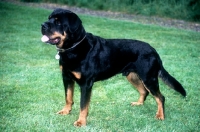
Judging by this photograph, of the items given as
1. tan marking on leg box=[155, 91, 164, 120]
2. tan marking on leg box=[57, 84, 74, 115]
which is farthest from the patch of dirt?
tan marking on leg box=[57, 84, 74, 115]

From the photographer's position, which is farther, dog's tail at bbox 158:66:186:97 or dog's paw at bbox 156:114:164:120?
dog's tail at bbox 158:66:186:97

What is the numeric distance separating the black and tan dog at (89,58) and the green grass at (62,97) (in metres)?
0.32

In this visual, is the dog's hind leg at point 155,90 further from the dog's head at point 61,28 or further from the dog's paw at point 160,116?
the dog's head at point 61,28

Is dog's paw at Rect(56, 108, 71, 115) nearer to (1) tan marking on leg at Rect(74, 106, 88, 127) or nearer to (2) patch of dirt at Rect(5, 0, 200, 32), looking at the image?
(1) tan marking on leg at Rect(74, 106, 88, 127)

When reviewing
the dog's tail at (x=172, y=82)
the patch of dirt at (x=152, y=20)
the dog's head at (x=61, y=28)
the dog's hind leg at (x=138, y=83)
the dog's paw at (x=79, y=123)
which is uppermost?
the dog's head at (x=61, y=28)

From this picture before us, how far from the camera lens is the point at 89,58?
4.56 meters

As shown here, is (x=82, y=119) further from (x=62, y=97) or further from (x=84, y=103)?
(x=62, y=97)

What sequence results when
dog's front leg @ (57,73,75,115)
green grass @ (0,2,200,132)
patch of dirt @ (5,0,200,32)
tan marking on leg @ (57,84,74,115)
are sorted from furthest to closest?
1. patch of dirt @ (5,0,200,32)
2. tan marking on leg @ (57,84,74,115)
3. dog's front leg @ (57,73,75,115)
4. green grass @ (0,2,200,132)

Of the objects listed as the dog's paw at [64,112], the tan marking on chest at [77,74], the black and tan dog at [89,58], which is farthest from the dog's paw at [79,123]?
the tan marking on chest at [77,74]

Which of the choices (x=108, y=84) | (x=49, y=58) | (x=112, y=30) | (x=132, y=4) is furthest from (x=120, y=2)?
(x=108, y=84)

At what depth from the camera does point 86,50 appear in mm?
4559

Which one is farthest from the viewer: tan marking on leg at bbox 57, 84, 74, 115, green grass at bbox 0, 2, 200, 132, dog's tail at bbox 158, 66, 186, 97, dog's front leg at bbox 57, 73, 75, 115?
dog's tail at bbox 158, 66, 186, 97

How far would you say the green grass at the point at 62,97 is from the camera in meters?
4.70

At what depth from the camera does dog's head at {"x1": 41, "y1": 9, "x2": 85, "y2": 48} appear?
4340 millimetres
